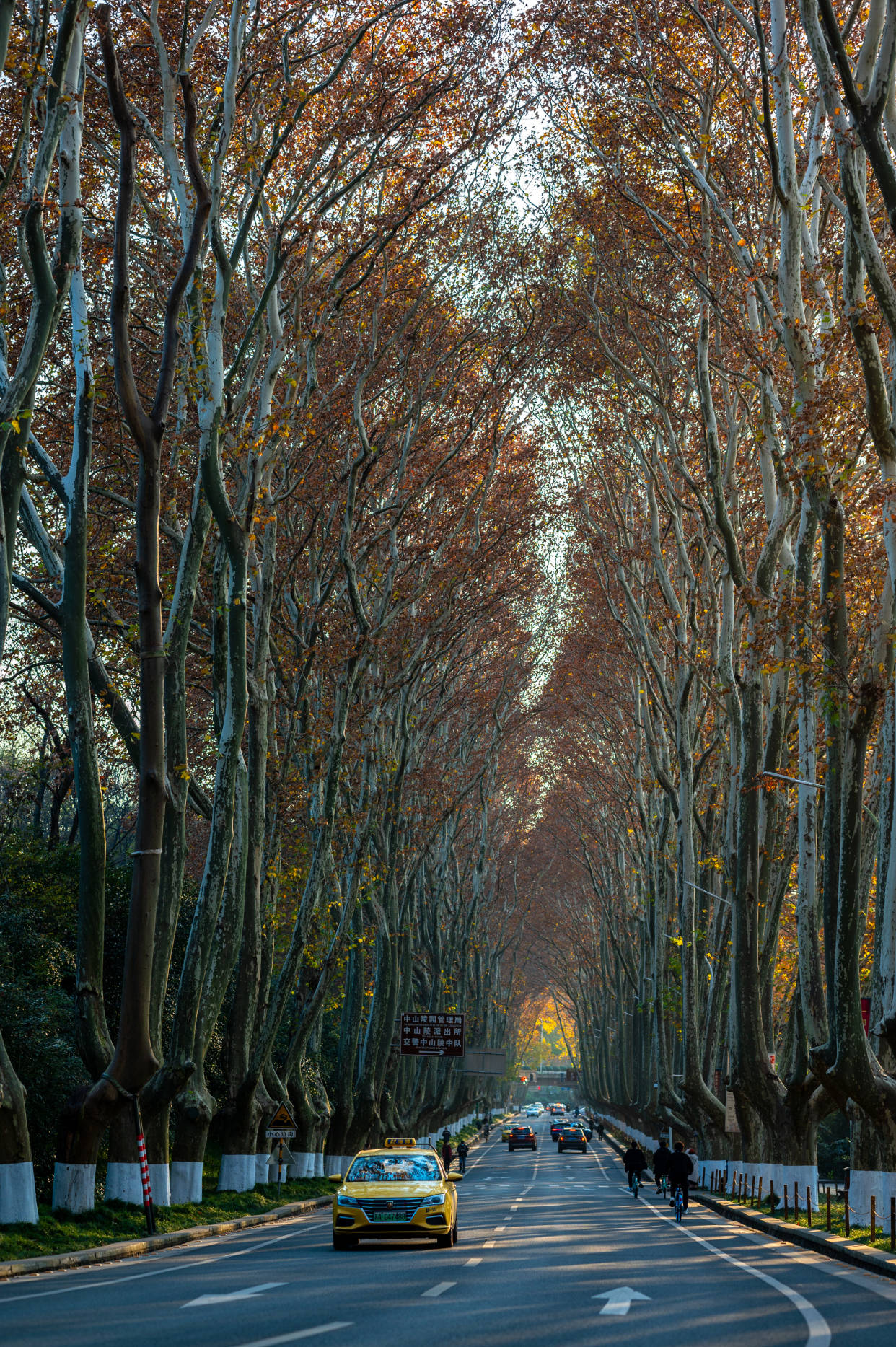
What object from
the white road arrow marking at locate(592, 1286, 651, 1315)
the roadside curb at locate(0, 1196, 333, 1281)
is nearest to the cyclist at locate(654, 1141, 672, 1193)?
the roadside curb at locate(0, 1196, 333, 1281)

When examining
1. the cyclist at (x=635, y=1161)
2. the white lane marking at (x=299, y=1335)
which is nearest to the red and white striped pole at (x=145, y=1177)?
the white lane marking at (x=299, y=1335)

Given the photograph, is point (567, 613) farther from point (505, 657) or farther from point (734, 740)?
point (734, 740)

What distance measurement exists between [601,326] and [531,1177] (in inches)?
1243

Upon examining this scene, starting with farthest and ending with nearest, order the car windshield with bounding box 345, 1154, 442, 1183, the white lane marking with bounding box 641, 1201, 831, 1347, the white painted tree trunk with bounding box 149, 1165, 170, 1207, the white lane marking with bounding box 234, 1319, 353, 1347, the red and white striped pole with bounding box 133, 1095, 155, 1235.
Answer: the white painted tree trunk with bounding box 149, 1165, 170, 1207 < the car windshield with bounding box 345, 1154, 442, 1183 < the red and white striped pole with bounding box 133, 1095, 155, 1235 < the white lane marking with bounding box 641, 1201, 831, 1347 < the white lane marking with bounding box 234, 1319, 353, 1347

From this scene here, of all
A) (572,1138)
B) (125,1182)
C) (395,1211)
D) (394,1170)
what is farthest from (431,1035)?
(572,1138)

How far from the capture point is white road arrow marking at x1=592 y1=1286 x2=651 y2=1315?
11172 millimetres

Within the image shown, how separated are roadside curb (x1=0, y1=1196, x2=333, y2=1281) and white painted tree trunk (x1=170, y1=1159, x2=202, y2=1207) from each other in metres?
0.81

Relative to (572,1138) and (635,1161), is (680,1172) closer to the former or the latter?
(635,1161)

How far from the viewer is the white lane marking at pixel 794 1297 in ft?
31.8

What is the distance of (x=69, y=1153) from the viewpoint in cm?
1777

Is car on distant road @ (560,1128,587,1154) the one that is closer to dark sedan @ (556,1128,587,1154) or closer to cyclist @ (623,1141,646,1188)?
dark sedan @ (556,1128,587,1154)

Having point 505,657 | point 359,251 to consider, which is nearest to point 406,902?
point 505,657

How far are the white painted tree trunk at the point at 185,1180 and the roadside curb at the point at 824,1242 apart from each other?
8.57 m

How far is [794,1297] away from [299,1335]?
5237 millimetres
